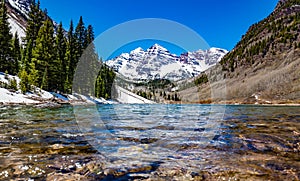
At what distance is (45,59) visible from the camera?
170 ft

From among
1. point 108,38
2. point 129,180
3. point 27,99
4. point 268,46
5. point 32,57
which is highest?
point 268,46

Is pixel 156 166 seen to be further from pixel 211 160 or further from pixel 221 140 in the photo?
pixel 221 140

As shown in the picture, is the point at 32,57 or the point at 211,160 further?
the point at 32,57

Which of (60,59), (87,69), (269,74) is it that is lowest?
(60,59)

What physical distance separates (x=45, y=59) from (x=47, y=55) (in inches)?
43.0

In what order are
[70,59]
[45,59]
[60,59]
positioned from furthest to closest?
[70,59] → [60,59] → [45,59]

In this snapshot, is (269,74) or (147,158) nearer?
(147,158)

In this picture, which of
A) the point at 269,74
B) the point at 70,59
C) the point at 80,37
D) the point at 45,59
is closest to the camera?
the point at 45,59

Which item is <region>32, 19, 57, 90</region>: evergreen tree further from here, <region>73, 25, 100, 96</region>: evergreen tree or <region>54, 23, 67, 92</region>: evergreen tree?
<region>73, 25, 100, 96</region>: evergreen tree

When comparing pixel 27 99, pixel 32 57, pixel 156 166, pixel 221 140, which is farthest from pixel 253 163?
pixel 32 57

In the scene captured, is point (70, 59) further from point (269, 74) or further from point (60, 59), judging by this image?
point (269, 74)

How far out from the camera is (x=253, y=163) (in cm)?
575

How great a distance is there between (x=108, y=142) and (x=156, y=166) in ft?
10.4

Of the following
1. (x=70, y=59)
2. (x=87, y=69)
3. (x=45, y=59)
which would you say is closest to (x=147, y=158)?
(x=45, y=59)
